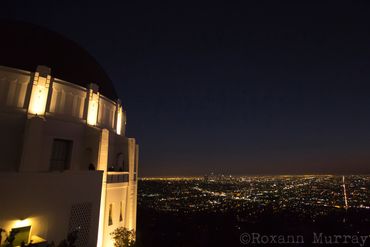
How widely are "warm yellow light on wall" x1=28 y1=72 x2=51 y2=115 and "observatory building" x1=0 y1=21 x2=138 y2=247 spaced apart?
6 cm

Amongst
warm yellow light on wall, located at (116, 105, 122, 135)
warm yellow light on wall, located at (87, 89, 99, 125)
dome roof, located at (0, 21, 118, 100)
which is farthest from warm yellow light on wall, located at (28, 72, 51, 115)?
warm yellow light on wall, located at (116, 105, 122, 135)

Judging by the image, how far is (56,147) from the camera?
52.2 feet

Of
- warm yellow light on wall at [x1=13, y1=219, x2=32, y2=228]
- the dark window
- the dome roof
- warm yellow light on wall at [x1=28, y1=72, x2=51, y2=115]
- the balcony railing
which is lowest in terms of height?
warm yellow light on wall at [x1=13, y1=219, x2=32, y2=228]

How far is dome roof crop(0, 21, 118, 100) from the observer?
51.3 ft

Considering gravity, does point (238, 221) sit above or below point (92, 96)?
below

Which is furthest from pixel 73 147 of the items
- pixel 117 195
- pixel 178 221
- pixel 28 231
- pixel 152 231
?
pixel 178 221

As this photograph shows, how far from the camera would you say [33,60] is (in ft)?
52.7

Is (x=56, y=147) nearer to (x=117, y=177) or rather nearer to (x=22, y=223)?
(x=117, y=177)

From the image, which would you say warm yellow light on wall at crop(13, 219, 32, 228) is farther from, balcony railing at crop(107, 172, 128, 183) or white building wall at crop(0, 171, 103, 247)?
balcony railing at crop(107, 172, 128, 183)

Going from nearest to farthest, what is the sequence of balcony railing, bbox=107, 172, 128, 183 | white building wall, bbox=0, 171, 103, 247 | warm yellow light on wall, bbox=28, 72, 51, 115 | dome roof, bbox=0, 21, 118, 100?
white building wall, bbox=0, 171, 103, 247 → warm yellow light on wall, bbox=28, 72, 51, 115 → dome roof, bbox=0, 21, 118, 100 → balcony railing, bbox=107, 172, 128, 183

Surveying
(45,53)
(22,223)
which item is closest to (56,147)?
(22,223)

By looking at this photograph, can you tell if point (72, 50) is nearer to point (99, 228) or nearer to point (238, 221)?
point (99, 228)

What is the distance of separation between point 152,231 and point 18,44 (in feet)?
166

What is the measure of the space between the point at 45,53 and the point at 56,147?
704 cm
